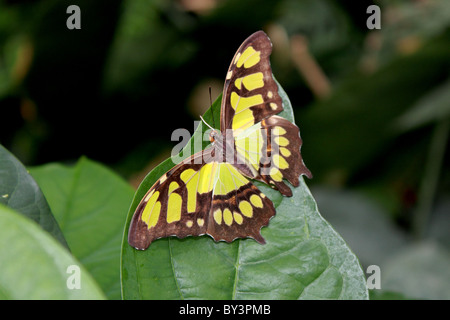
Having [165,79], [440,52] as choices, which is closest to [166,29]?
[165,79]

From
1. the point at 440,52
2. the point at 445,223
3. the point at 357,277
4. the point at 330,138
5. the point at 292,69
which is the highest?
the point at 292,69

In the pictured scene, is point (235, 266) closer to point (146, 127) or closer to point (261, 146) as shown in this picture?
point (261, 146)

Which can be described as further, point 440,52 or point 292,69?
point 292,69

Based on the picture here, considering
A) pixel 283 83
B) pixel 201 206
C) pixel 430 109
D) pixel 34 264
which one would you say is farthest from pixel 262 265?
pixel 283 83

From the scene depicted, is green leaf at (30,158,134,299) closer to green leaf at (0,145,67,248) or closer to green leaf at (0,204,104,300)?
green leaf at (0,145,67,248)

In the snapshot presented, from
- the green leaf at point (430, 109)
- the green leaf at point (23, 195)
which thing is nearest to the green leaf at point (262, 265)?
the green leaf at point (23, 195)

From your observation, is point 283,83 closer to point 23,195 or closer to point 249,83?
point 249,83

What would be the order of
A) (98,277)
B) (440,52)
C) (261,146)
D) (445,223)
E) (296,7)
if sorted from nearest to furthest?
(98,277)
(261,146)
(440,52)
(445,223)
(296,7)
